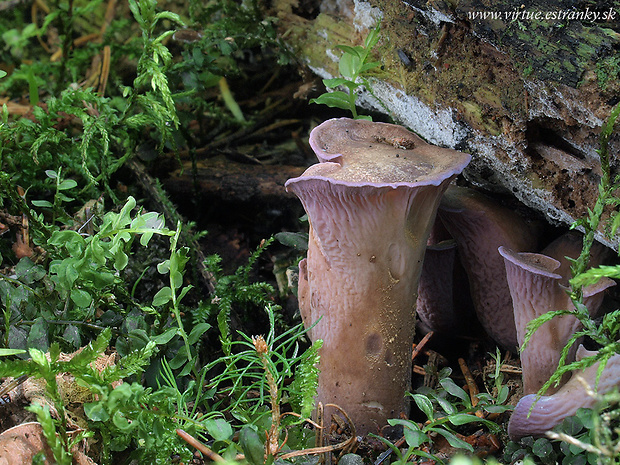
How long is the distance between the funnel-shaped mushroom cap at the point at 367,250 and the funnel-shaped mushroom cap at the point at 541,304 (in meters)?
0.33

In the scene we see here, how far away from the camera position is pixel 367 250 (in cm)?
177

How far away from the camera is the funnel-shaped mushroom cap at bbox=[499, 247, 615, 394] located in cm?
173

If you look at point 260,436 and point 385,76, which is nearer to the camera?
point 260,436

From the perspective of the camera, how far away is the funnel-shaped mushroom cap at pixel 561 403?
62.7 inches

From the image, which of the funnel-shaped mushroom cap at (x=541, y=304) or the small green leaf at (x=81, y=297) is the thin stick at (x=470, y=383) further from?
the small green leaf at (x=81, y=297)

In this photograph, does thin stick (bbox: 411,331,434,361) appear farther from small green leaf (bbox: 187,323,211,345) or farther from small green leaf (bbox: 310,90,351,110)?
small green leaf (bbox: 310,90,351,110)

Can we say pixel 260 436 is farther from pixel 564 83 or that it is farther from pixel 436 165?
pixel 564 83

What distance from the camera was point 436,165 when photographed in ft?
5.75

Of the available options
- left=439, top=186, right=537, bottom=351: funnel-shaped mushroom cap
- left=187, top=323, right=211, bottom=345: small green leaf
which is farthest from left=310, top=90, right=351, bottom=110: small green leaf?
left=187, top=323, right=211, bottom=345: small green leaf

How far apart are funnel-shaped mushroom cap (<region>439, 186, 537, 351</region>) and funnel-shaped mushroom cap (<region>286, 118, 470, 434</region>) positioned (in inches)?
10.7

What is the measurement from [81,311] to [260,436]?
75cm

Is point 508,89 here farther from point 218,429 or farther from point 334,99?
point 218,429

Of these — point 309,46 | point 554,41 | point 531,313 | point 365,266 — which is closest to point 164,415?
point 365,266

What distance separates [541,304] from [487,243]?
371 mm
